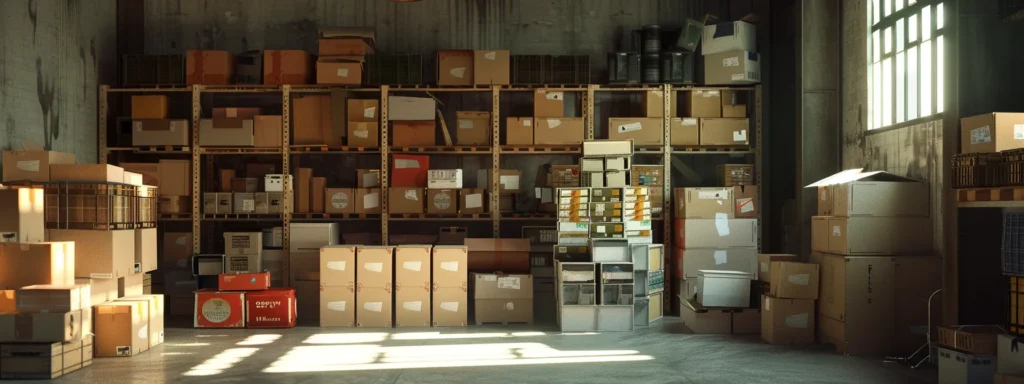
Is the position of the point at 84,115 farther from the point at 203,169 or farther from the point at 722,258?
the point at 722,258

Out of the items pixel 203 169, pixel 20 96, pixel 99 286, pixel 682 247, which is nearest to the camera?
pixel 99 286

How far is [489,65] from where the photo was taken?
10.1m

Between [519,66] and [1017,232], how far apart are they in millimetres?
5981

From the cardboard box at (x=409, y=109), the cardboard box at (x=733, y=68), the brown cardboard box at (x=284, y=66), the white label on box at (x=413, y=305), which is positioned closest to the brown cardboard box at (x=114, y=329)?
the white label on box at (x=413, y=305)

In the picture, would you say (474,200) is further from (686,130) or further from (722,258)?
(722,258)

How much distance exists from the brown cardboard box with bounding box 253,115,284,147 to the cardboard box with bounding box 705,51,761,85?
5062 mm

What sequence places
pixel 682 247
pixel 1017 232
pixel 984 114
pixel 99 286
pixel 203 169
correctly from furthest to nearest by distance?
pixel 203 169 → pixel 682 247 → pixel 99 286 → pixel 984 114 → pixel 1017 232

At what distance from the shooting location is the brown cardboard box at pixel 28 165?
7672 millimetres

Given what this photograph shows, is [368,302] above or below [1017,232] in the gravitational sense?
below

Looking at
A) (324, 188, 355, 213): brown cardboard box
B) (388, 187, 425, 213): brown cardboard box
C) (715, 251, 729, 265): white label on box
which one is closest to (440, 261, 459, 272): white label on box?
(388, 187, 425, 213): brown cardboard box

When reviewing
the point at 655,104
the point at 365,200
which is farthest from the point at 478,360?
the point at 655,104

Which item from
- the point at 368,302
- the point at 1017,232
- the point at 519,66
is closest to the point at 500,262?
the point at 368,302

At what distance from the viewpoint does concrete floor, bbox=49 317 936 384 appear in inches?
255

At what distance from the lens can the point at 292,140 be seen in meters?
10.3
